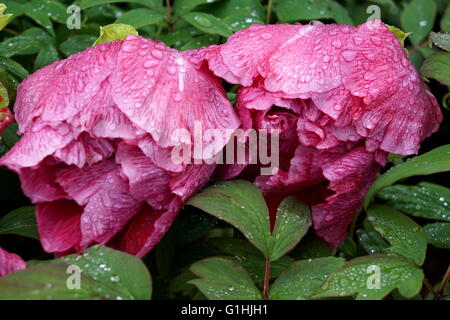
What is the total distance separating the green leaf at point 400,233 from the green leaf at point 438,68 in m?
0.16

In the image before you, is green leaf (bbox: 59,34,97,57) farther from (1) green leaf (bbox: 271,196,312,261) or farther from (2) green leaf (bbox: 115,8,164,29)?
(1) green leaf (bbox: 271,196,312,261)

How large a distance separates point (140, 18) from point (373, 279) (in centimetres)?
46

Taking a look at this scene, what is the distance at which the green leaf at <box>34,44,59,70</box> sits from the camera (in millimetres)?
781

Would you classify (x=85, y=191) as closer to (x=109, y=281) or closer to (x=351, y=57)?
(x=109, y=281)

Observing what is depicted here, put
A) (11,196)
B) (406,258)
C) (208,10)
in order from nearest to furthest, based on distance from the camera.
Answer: (406,258) < (11,196) < (208,10)

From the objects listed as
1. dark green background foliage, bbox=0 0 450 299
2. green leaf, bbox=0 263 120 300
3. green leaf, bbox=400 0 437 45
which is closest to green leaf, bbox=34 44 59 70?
dark green background foliage, bbox=0 0 450 299

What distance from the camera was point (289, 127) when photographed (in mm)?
626

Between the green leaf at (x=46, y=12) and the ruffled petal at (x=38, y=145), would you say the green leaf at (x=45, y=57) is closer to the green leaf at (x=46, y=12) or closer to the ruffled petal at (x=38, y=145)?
the green leaf at (x=46, y=12)

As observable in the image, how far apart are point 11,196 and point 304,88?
38 centimetres

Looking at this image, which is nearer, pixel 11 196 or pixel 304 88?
pixel 304 88

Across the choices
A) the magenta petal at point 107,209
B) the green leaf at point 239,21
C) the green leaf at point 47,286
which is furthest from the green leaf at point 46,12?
the green leaf at point 47,286

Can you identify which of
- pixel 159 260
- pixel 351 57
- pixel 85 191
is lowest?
pixel 159 260

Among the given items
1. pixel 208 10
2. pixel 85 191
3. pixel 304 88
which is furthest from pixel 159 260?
pixel 208 10
